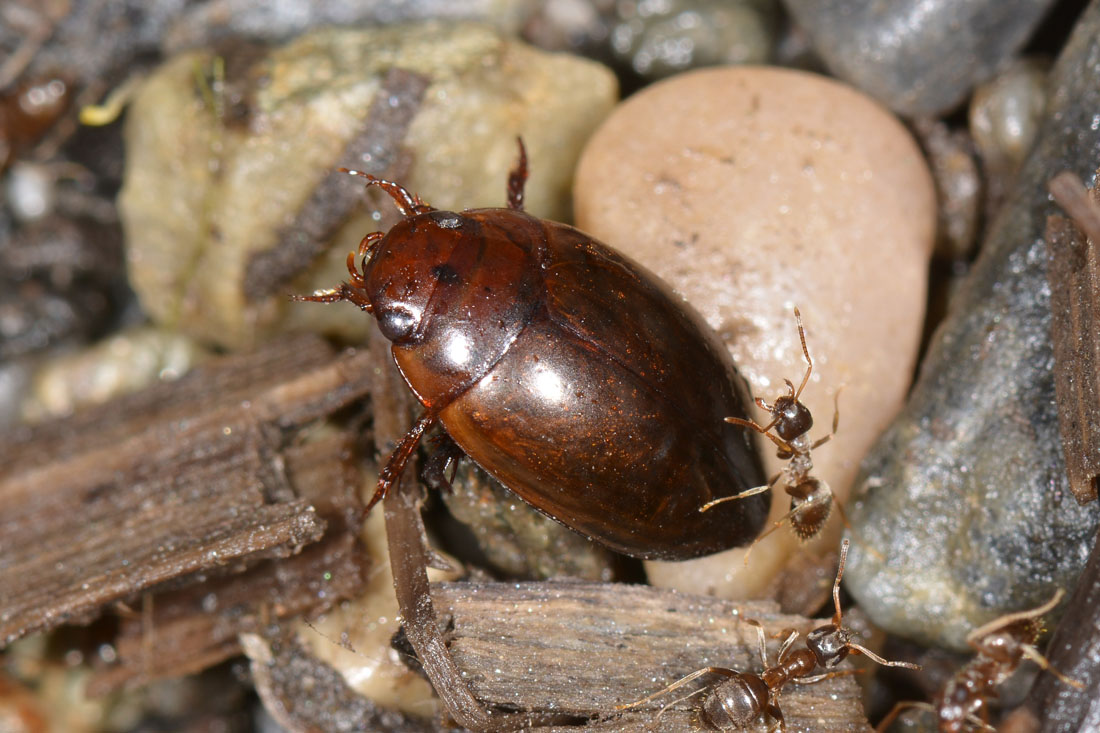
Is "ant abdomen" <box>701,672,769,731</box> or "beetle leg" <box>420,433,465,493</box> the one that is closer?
"ant abdomen" <box>701,672,769,731</box>

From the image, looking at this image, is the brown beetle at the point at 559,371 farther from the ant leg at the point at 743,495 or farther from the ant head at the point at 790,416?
the ant head at the point at 790,416

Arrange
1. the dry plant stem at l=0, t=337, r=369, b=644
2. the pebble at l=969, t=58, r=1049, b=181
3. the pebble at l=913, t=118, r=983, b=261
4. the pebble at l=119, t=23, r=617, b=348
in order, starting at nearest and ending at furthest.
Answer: the dry plant stem at l=0, t=337, r=369, b=644 → the pebble at l=119, t=23, r=617, b=348 → the pebble at l=969, t=58, r=1049, b=181 → the pebble at l=913, t=118, r=983, b=261

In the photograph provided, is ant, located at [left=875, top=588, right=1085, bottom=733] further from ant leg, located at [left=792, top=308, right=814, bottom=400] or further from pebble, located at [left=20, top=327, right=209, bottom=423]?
pebble, located at [left=20, top=327, right=209, bottom=423]

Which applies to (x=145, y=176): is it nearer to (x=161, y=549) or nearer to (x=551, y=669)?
(x=161, y=549)

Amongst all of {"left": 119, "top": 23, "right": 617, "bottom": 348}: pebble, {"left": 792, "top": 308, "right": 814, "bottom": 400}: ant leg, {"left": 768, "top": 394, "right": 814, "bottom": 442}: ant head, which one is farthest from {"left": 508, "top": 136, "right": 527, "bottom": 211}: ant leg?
{"left": 768, "top": 394, "right": 814, "bottom": 442}: ant head

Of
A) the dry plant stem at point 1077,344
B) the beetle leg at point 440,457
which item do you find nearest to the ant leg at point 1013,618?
the dry plant stem at point 1077,344

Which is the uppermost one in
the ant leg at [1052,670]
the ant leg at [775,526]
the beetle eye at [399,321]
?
the beetle eye at [399,321]

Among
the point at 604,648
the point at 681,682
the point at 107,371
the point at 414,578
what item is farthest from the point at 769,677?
the point at 107,371
